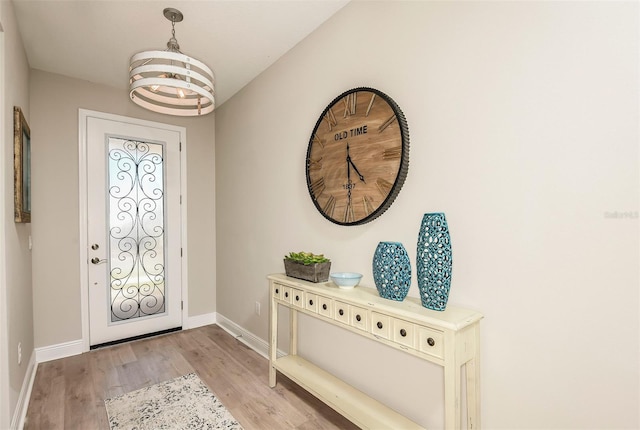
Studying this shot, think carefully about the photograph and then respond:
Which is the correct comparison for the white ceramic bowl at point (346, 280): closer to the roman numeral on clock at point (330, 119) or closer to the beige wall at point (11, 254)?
the roman numeral on clock at point (330, 119)

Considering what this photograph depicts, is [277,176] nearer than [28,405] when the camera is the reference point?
No

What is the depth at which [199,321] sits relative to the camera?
3744 millimetres

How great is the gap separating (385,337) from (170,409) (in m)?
1.59

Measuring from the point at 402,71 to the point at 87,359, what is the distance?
138 inches

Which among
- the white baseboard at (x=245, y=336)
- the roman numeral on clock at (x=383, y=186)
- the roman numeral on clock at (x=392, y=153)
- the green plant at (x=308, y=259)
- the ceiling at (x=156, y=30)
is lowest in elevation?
the white baseboard at (x=245, y=336)

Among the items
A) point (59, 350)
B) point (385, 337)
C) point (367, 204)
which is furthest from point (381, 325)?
point (59, 350)

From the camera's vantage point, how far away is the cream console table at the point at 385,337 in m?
1.30

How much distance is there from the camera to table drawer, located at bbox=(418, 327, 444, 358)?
51.9 inches

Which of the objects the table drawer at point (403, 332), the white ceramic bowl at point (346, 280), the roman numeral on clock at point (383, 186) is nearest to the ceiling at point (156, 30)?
the roman numeral on clock at point (383, 186)

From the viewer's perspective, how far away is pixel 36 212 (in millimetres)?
2859

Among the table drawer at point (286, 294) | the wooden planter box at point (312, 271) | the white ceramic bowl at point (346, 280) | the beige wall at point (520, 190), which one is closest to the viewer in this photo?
the beige wall at point (520, 190)

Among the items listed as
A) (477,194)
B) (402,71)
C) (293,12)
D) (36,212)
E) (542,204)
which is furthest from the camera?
(36,212)

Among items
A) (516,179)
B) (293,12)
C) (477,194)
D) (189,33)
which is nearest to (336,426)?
(477,194)

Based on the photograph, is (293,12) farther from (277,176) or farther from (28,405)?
(28,405)
